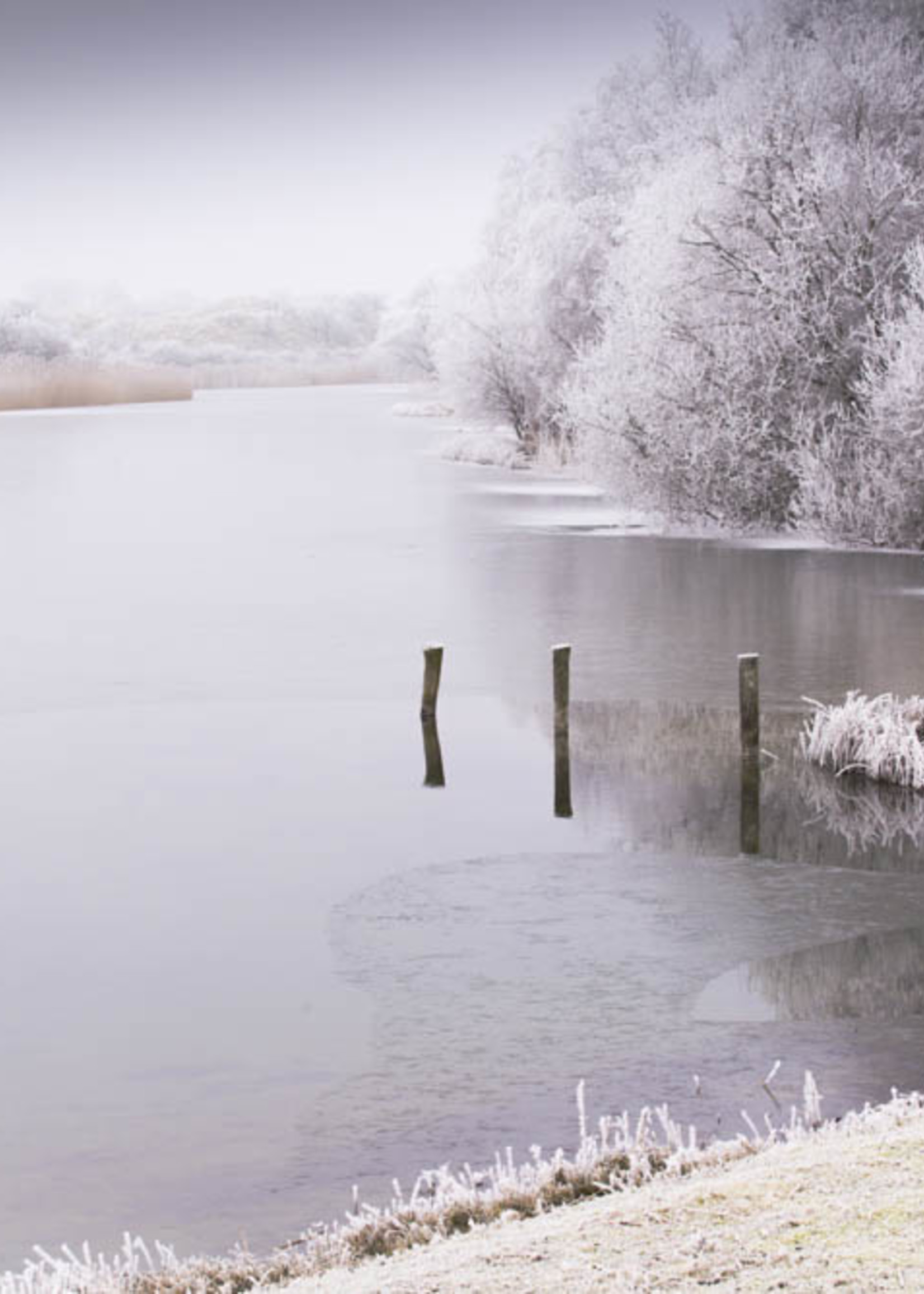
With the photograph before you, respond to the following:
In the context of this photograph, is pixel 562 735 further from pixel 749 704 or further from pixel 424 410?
pixel 424 410

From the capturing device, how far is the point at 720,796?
1274cm

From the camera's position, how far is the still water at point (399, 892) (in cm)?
755

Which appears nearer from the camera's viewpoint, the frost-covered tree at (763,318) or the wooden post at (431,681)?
the wooden post at (431,681)

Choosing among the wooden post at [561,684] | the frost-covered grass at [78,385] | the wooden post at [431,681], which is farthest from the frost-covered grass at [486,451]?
the wooden post at [561,684]

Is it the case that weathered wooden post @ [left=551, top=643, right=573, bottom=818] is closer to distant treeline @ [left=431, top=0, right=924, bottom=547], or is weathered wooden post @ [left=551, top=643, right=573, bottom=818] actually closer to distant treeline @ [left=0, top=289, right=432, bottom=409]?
distant treeline @ [left=431, top=0, right=924, bottom=547]

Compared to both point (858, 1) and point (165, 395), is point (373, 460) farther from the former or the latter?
point (165, 395)

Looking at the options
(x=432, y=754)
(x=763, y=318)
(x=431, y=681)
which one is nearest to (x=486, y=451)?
(x=763, y=318)

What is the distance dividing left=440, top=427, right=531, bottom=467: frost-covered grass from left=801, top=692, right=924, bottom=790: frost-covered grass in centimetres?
3171

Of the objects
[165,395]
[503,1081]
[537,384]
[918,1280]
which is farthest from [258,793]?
[165,395]

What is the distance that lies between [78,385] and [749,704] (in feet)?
213

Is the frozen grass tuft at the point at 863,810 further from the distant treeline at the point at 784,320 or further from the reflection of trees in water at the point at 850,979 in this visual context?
the distant treeline at the point at 784,320

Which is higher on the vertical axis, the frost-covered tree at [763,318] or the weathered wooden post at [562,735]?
the frost-covered tree at [763,318]

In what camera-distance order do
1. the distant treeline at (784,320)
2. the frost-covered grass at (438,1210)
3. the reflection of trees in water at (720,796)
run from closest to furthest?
the frost-covered grass at (438,1210) → the reflection of trees in water at (720,796) → the distant treeline at (784,320)

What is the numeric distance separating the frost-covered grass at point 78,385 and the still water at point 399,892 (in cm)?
5188
